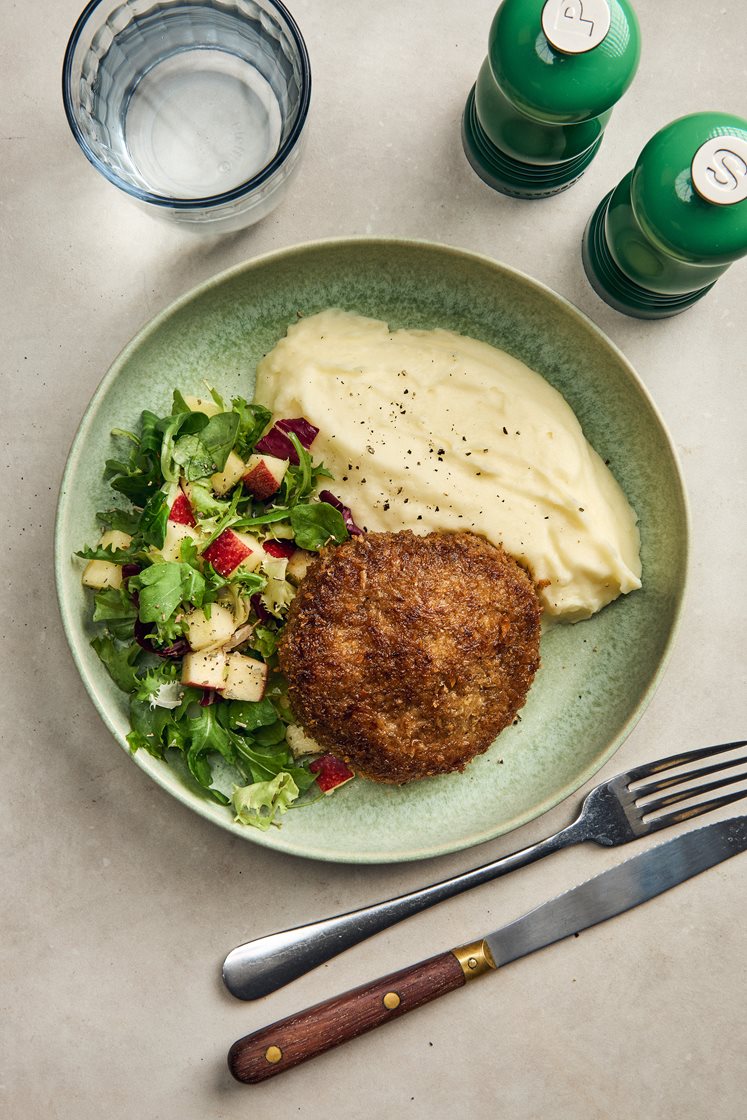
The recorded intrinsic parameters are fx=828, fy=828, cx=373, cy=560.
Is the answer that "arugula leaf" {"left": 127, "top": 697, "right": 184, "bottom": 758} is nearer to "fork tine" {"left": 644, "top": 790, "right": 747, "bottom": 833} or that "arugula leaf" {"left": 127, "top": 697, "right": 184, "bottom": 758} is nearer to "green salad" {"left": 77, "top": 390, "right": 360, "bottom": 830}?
"green salad" {"left": 77, "top": 390, "right": 360, "bottom": 830}

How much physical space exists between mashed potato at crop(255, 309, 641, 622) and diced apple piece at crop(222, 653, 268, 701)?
65 cm

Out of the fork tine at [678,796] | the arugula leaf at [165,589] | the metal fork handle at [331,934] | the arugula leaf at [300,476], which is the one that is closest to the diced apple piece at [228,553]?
the arugula leaf at [165,589]

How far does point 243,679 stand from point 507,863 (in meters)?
1.26

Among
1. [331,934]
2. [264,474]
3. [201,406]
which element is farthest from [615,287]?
[331,934]

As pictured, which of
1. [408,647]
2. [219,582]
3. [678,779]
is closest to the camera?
[408,647]

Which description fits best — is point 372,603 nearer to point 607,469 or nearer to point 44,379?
point 607,469

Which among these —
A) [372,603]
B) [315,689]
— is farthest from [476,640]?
[315,689]

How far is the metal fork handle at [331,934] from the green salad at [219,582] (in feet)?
1.84

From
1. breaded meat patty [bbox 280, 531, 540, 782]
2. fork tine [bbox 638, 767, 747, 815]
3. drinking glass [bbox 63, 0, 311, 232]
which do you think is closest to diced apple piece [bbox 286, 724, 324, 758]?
breaded meat patty [bbox 280, 531, 540, 782]

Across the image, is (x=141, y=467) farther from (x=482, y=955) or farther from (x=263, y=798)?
(x=482, y=955)

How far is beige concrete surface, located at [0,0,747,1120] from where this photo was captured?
3.29m

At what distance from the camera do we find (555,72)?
2533 millimetres

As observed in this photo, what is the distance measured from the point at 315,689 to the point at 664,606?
4.41ft

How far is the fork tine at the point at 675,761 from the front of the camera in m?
3.21
